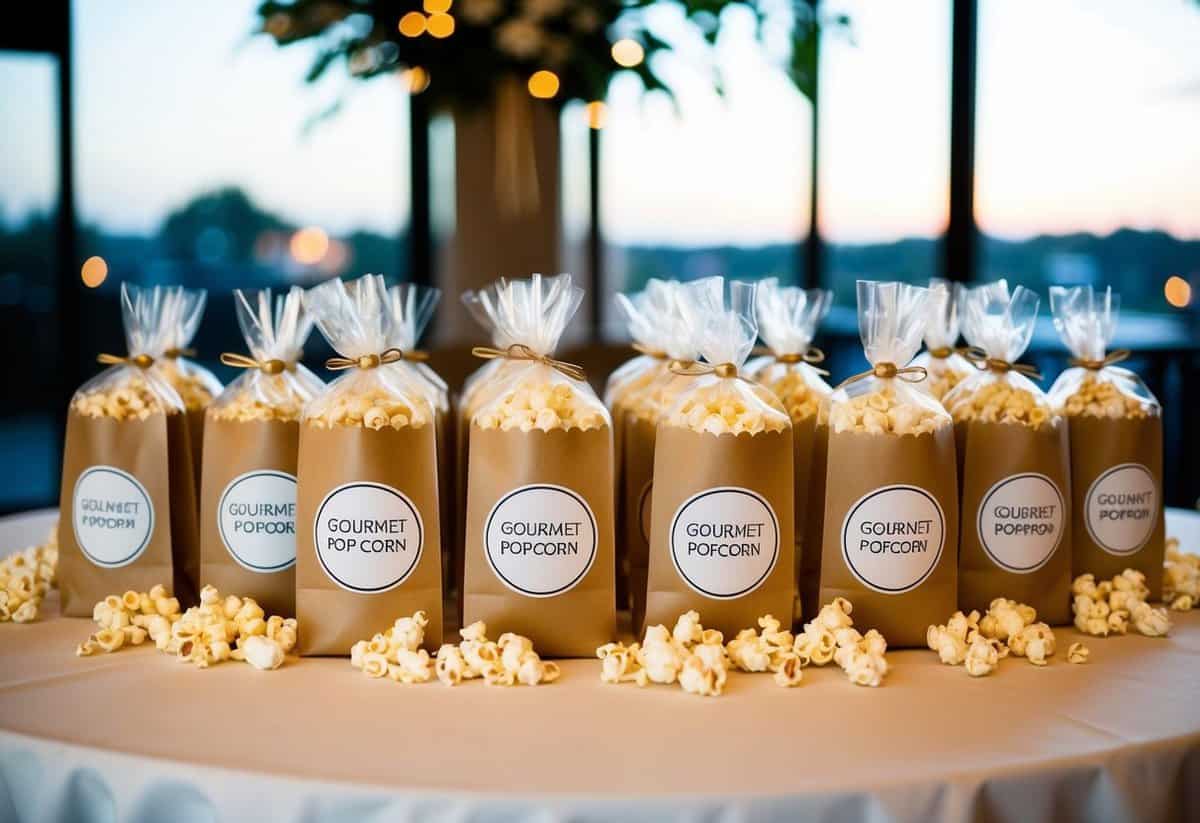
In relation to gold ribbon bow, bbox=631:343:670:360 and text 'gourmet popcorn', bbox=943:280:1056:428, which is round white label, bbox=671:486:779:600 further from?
gold ribbon bow, bbox=631:343:670:360

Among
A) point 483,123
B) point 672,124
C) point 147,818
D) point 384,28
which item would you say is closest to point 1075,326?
point 147,818

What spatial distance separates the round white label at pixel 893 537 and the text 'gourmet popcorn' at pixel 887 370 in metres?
0.10

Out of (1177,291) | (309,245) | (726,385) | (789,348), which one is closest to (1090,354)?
(789,348)

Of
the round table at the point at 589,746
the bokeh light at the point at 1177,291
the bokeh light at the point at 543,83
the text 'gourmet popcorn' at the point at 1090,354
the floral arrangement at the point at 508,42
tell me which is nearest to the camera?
the round table at the point at 589,746

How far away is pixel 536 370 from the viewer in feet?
5.18

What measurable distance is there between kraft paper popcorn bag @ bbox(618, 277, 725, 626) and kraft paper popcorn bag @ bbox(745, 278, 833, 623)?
0.44 feet

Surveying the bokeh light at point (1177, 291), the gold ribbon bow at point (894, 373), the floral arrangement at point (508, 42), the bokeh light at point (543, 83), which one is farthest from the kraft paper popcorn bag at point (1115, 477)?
the bokeh light at point (1177, 291)

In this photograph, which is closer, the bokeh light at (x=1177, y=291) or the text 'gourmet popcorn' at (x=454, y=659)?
the text 'gourmet popcorn' at (x=454, y=659)

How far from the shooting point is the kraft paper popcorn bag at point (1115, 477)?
1.69m

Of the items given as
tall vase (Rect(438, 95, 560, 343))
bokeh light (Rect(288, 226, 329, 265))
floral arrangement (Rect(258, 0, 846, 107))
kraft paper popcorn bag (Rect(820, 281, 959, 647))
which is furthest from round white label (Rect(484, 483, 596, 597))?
bokeh light (Rect(288, 226, 329, 265))

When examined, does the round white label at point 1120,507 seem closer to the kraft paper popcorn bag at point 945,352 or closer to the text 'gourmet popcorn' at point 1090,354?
the text 'gourmet popcorn' at point 1090,354

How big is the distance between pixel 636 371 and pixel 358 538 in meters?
0.70

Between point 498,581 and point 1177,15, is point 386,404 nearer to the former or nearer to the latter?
point 498,581

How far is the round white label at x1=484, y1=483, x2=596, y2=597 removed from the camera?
1.47 m
